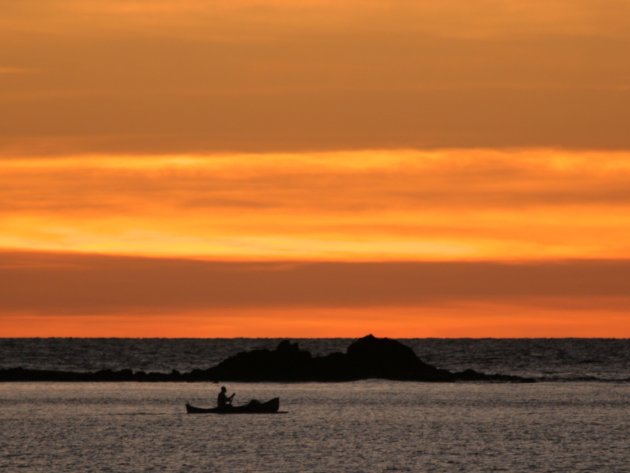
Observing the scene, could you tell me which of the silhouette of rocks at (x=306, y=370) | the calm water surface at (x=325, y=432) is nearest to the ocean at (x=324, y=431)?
the calm water surface at (x=325, y=432)

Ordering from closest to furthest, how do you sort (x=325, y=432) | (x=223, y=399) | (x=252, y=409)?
(x=325, y=432) < (x=223, y=399) < (x=252, y=409)

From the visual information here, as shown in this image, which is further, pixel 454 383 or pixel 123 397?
pixel 454 383

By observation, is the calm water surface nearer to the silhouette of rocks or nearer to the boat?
the boat

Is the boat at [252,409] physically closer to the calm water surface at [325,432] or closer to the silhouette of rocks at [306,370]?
the calm water surface at [325,432]

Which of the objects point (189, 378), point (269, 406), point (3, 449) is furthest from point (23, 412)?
point (189, 378)

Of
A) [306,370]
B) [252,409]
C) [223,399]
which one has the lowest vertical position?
[252,409]

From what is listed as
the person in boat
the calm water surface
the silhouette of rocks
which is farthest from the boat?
the silhouette of rocks

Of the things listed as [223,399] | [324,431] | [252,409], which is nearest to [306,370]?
[252,409]

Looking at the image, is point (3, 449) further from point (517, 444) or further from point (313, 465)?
point (517, 444)

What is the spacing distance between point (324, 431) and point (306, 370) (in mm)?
73495

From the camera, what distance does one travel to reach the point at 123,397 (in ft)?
443

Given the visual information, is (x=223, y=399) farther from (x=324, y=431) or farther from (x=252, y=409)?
(x=324, y=431)

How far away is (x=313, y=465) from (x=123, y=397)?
61153 millimetres

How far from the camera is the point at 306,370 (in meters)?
170
